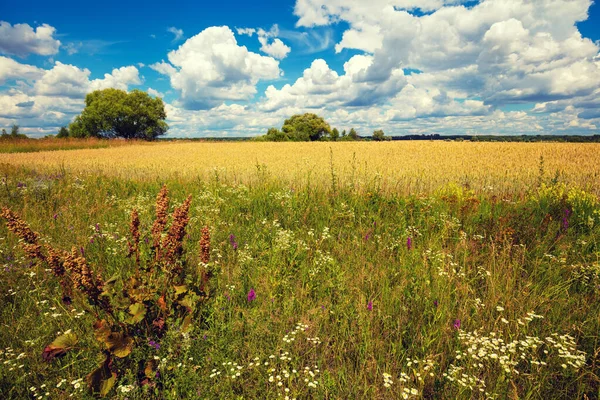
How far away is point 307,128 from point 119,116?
170ft

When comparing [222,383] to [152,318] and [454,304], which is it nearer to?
[152,318]

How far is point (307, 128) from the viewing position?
96000mm

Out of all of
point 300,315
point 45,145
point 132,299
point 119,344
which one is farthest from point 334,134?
point 119,344

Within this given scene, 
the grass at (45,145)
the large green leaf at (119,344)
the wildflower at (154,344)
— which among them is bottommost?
the wildflower at (154,344)

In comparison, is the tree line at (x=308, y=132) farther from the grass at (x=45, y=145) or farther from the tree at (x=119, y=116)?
the grass at (x=45, y=145)

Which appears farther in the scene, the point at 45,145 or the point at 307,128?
the point at 307,128

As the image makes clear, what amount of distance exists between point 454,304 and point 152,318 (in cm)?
328

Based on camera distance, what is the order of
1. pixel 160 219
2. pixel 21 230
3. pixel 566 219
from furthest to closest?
1. pixel 566 219
2. pixel 160 219
3. pixel 21 230

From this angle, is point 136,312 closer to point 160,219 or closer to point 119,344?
point 119,344

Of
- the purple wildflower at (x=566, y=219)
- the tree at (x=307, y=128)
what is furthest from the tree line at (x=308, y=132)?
the purple wildflower at (x=566, y=219)

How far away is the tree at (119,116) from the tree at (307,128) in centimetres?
3812

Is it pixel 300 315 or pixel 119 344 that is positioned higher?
pixel 119 344

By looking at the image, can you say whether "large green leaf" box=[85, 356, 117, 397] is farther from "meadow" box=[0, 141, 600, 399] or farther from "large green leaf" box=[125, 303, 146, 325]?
"large green leaf" box=[125, 303, 146, 325]

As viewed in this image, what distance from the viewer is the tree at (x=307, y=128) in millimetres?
94875
